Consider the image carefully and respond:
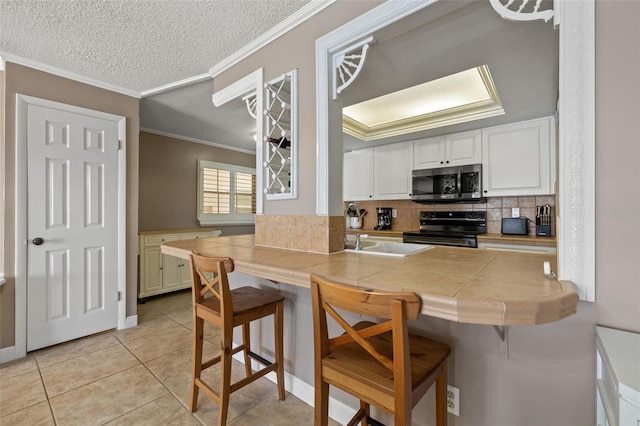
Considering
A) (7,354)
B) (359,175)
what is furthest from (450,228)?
(7,354)

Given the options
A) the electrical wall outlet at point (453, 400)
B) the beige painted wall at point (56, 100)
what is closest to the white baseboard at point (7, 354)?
the beige painted wall at point (56, 100)

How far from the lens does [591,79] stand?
84cm

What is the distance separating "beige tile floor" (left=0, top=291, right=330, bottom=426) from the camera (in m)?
1.56

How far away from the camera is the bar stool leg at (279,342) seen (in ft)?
5.32

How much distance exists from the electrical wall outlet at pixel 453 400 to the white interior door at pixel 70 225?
2.99 meters

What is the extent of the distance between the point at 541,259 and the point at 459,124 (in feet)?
7.30

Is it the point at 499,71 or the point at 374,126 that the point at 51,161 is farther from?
the point at 499,71

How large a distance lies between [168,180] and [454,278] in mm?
4235

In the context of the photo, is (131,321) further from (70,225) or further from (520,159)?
(520,159)

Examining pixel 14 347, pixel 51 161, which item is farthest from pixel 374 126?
pixel 14 347

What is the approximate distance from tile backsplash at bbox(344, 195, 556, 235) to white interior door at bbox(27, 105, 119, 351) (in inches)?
134

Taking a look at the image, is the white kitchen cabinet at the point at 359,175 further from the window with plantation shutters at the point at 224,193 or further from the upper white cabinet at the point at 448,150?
the window with plantation shutters at the point at 224,193

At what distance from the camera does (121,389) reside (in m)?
1.80

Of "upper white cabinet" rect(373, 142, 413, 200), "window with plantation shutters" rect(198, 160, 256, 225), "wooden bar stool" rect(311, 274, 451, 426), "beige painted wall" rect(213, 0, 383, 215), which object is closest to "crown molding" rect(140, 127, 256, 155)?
"window with plantation shutters" rect(198, 160, 256, 225)
